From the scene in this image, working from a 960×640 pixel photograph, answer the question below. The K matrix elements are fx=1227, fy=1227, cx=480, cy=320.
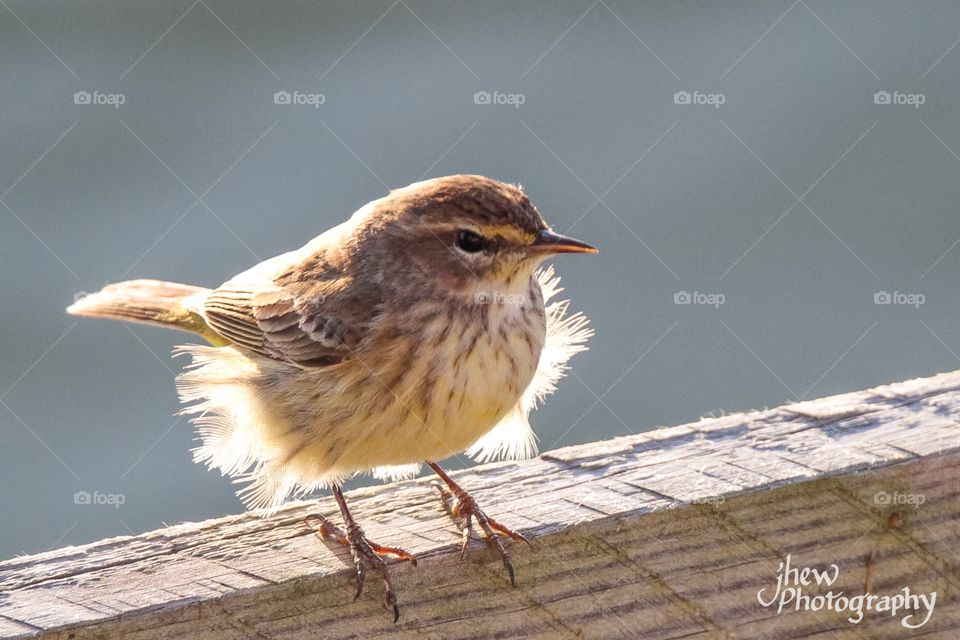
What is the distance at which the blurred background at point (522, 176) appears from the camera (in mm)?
6039

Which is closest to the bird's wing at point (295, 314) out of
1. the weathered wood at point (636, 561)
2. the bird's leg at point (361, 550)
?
the bird's leg at point (361, 550)

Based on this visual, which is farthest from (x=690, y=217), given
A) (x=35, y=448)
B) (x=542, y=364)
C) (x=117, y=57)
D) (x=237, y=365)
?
(x=35, y=448)

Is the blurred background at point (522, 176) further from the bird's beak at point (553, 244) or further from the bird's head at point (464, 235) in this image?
the bird's beak at point (553, 244)

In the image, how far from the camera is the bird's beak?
4.21 metres

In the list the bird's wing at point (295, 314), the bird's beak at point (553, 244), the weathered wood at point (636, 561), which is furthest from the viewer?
the bird's wing at point (295, 314)

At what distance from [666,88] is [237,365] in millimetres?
2803

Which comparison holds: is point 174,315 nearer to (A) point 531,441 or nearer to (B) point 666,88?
(A) point 531,441

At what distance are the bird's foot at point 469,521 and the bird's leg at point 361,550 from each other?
6.6 inches

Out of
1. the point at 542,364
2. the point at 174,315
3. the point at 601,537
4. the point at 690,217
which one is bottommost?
the point at 601,537

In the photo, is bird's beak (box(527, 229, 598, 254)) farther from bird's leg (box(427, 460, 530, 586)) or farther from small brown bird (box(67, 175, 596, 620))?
bird's leg (box(427, 460, 530, 586))

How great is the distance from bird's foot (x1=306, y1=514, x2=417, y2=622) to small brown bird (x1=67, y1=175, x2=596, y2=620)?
367 millimetres

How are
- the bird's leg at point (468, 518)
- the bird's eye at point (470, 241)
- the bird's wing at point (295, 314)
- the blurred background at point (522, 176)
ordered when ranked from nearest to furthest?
the bird's leg at point (468, 518) < the bird's eye at point (470, 241) < the bird's wing at point (295, 314) < the blurred background at point (522, 176)

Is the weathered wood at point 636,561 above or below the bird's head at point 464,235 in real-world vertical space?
below

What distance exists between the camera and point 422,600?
3039 mm
